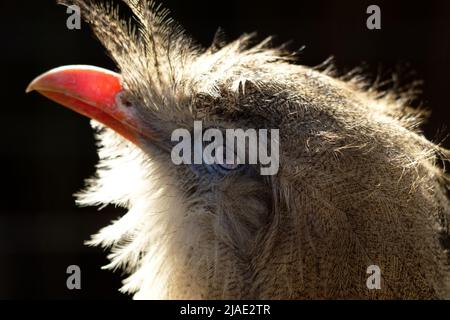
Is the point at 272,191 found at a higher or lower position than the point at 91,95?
lower

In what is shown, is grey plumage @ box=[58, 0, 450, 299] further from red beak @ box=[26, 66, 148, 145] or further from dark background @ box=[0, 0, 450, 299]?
dark background @ box=[0, 0, 450, 299]

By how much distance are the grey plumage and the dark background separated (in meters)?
1.95

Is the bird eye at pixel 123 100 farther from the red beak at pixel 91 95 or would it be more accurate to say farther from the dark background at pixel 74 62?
the dark background at pixel 74 62

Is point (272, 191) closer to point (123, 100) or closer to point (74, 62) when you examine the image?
point (123, 100)

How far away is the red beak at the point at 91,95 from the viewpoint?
6.34ft

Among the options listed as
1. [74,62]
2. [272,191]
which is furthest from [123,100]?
[74,62]

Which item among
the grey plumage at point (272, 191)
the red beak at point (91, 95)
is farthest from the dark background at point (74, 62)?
the red beak at point (91, 95)

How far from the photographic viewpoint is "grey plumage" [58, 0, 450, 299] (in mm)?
1770

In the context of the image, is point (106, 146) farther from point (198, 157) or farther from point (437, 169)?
point (437, 169)

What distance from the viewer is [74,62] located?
4.20 metres

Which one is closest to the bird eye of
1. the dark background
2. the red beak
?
the red beak

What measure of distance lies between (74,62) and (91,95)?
2.35 m

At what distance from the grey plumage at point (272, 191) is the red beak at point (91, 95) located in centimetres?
5
